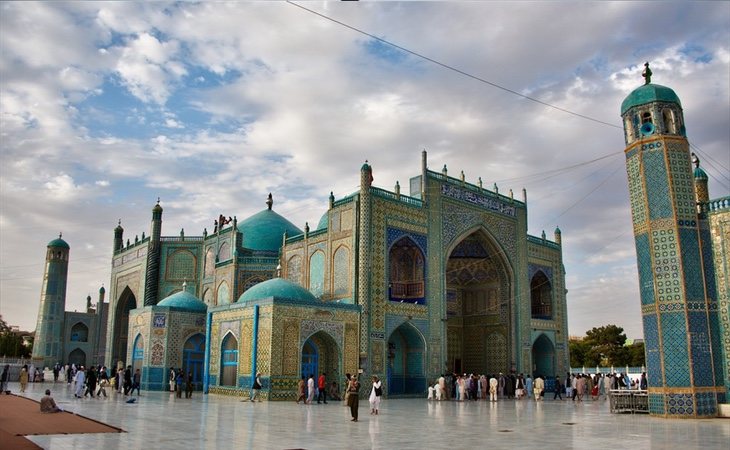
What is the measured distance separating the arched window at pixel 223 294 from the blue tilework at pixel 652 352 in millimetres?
20635

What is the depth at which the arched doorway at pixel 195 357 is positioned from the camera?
2788cm

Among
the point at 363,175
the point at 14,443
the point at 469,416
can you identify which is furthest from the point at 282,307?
the point at 14,443

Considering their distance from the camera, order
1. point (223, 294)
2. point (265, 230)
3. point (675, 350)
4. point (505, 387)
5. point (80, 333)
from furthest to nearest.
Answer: point (80, 333) → point (265, 230) → point (223, 294) → point (505, 387) → point (675, 350)

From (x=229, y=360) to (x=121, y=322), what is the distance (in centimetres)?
1842

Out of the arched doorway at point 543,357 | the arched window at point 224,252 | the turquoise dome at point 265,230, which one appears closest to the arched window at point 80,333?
the turquoise dome at point 265,230

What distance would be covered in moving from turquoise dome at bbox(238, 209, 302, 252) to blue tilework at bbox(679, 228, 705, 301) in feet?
70.6

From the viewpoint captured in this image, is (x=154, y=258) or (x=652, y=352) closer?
(x=652, y=352)

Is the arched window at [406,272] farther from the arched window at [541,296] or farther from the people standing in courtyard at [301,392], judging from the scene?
the arched window at [541,296]

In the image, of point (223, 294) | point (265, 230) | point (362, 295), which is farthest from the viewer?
point (265, 230)

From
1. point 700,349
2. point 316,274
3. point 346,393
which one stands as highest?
point 316,274

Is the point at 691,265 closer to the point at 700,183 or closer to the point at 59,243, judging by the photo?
the point at 700,183

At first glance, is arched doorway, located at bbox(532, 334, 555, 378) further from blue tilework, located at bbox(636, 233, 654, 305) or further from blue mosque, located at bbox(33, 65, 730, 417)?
blue tilework, located at bbox(636, 233, 654, 305)

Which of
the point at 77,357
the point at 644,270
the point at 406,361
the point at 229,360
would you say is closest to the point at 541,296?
the point at 406,361

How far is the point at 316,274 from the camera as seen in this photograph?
27172 millimetres
